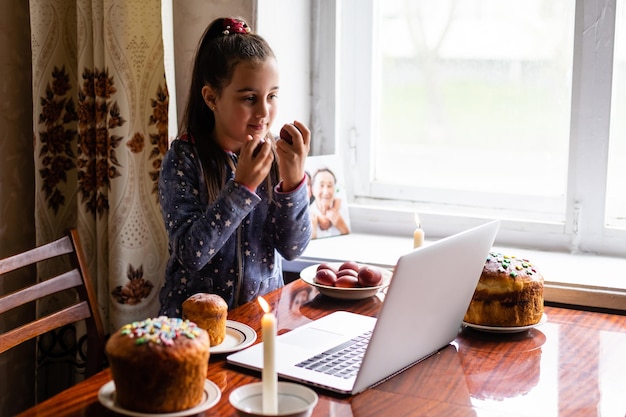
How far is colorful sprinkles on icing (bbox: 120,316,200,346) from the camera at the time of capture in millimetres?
1108

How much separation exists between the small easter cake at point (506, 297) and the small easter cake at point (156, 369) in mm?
602

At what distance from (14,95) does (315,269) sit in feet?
3.19

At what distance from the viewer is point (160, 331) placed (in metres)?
1.14

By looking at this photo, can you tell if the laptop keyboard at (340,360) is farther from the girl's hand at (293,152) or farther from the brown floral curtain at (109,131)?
the brown floral curtain at (109,131)

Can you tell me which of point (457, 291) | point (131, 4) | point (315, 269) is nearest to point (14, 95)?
point (131, 4)

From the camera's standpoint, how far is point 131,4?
208 cm

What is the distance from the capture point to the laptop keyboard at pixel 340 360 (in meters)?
1.30

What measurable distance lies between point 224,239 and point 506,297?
1.86 feet

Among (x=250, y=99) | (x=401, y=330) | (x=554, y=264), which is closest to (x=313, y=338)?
(x=401, y=330)

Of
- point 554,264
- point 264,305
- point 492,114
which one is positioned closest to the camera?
point 264,305

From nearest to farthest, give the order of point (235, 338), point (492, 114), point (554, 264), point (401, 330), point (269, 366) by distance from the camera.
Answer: point (269, 366)
point (401, 330)
point (235, 338)
point (554, 264)
point (492, 114)

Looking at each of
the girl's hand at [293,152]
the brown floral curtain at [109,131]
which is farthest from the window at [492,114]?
the girl's hand at [293,152]

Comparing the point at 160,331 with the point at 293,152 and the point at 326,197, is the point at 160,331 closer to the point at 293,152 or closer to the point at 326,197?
the point at 293,152

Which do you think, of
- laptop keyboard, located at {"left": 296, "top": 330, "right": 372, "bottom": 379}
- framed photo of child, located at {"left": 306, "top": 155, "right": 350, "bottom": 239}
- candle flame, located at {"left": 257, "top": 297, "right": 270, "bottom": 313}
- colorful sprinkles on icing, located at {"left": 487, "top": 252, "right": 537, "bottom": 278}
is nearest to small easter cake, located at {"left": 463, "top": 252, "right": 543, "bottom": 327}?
colorful sprinkles on icing, located at {"left": 487, "top": 252, "right": 537, "bottom": 278}
